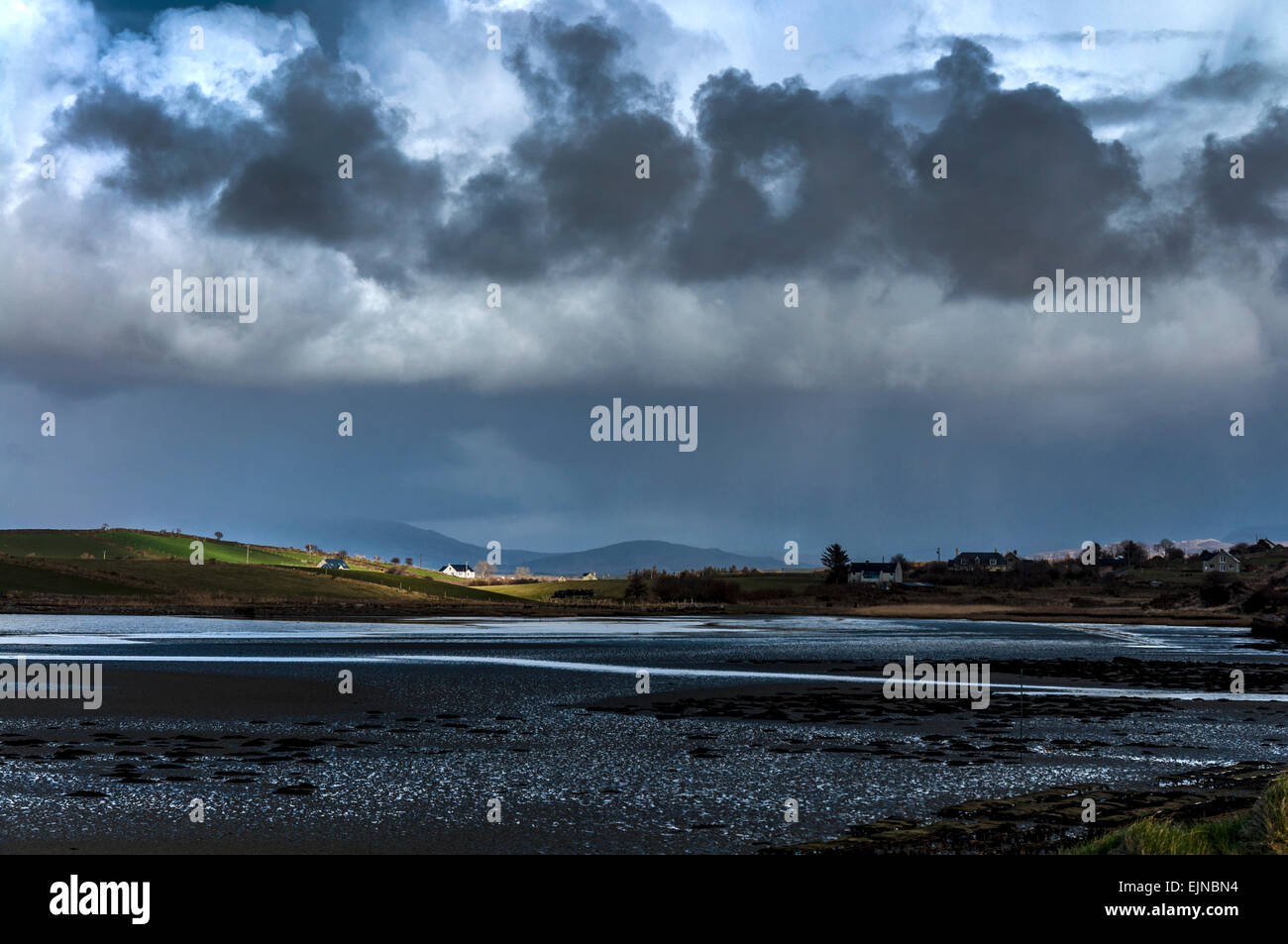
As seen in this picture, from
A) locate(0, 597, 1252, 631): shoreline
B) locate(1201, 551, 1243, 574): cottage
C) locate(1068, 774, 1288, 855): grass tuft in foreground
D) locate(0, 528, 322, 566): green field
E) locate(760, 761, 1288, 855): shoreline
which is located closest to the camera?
locate(1068, 774, 1288, 855): grass tuft in foreground

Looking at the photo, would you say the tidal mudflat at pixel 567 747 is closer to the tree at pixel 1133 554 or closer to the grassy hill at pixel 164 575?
the grassy hill at pixel 164 575

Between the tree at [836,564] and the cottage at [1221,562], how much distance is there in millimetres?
51285

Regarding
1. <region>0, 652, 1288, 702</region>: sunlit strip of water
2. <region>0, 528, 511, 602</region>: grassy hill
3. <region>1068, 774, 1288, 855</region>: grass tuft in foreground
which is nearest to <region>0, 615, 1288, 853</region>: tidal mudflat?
<region>0, 652, 1288, 702</region>: sunlit strip of water

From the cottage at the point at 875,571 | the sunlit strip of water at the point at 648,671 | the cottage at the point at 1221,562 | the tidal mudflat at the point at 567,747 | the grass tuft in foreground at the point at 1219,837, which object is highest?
the grass tuft in foreground at the point at 1219,837

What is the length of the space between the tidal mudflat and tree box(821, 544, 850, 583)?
123m

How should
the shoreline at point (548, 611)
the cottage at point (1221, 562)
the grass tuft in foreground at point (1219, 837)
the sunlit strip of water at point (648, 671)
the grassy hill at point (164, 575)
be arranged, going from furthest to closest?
the cottage at point (1221, 562) < the grassy hill at point (164, 575) < the shoreline at point (548, 611) < the sunlit strip of water at point (648, 671) < the grass tuft in foreground at point (1219, 837)

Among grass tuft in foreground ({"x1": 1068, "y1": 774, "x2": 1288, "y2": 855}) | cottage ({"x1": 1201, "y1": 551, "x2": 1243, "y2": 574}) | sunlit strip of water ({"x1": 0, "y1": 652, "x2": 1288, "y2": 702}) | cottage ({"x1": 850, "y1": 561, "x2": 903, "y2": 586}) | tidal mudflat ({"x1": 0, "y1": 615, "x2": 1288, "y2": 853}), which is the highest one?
grass tuft in foreground ({"x1": 1068, "y1": 774, "x2": 1288, "y2": 855})

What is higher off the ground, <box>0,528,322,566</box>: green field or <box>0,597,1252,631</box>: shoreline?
<box>0,528,322,566</box>: green field

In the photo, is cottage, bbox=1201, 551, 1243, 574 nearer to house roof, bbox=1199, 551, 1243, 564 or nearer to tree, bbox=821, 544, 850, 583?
house roof, bbox=1199, 551, 1243, 564

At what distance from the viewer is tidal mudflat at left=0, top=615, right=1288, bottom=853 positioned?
1417 cm

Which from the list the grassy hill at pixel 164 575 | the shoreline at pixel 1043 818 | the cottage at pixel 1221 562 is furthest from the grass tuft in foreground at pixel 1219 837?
the cottage at pixel 1221 562

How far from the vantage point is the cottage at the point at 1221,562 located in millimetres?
146712
